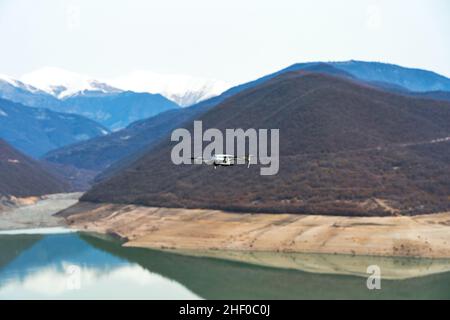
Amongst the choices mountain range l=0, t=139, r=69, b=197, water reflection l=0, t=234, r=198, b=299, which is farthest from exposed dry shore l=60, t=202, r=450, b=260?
mountain range l=0, t=139, r=69, b=197

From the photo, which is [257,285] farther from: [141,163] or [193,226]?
[141,163]

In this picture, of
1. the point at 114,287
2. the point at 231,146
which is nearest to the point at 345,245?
the point at 114,287

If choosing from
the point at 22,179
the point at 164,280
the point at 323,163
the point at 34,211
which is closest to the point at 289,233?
the point at 164,280

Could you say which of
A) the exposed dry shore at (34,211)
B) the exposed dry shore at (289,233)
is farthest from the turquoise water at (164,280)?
the exposed dry shore at (34,211)

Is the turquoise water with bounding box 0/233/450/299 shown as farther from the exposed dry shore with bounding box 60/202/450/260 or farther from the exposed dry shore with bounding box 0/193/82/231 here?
the exposed dry shore with bounding box 0/193/82/231

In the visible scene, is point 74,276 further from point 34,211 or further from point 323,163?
point 34,211
